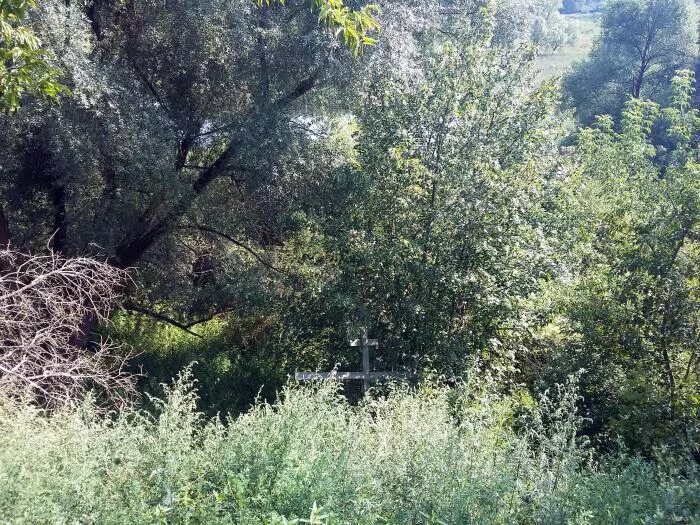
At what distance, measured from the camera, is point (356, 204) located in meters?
8.45

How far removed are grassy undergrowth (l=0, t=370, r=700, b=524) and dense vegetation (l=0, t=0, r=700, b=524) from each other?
146mm

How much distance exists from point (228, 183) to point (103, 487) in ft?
21.3

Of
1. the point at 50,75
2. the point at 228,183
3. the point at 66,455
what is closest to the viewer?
the point at 66,455

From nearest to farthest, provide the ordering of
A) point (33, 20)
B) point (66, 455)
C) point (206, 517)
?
point (206, 517) → point (66, 455) → point (33, 20)

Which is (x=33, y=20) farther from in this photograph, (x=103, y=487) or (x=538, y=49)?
(x=538, y=49)

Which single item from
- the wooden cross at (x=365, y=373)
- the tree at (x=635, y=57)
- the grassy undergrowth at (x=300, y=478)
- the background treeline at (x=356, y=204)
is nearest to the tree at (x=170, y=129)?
the background treeline at (x=356, y=204)

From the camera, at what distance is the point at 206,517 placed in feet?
12.7

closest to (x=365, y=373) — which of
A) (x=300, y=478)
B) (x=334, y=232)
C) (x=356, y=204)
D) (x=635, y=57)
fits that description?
(x=334, y=232)

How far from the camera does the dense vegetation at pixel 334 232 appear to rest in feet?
20.1

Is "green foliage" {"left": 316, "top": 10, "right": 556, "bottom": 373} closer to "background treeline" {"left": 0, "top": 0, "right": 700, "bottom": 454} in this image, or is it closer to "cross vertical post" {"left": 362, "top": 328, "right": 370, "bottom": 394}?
"background treeline" {"left": 0, "top": 0, "right": 700, "bottom": 454}

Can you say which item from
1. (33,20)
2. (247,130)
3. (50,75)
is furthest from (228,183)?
(50,75)

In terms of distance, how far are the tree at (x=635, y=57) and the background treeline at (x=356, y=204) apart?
67.1 ft

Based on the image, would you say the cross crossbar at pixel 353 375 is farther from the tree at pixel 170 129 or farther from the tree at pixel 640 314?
the tree at pixel 640 314

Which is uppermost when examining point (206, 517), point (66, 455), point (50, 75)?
point (50, 75)
